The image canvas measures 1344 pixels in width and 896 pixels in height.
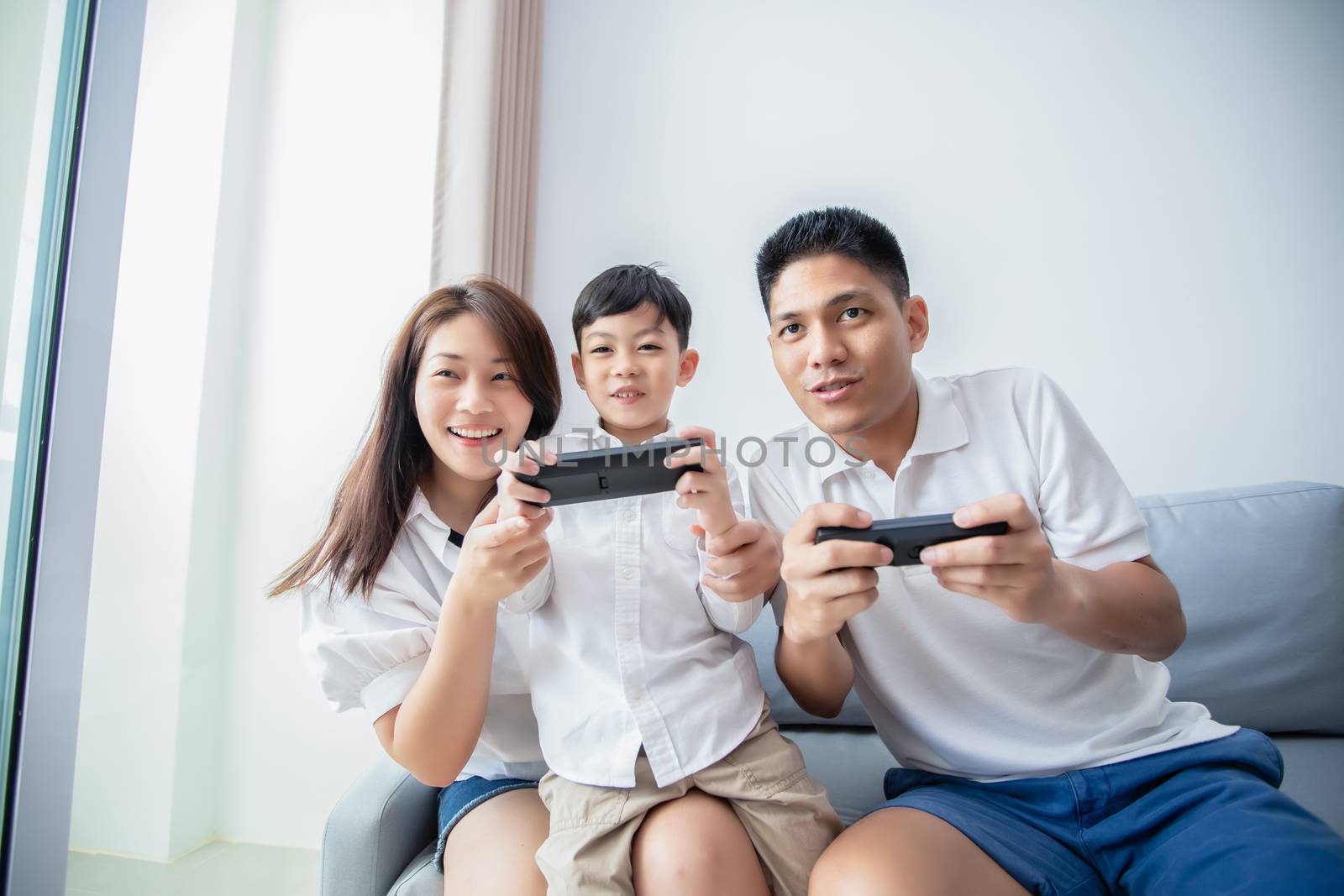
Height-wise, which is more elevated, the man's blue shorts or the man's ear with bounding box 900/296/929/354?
the man's ear with bounding box 900/296/929/354

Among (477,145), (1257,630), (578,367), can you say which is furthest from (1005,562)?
(477,145)

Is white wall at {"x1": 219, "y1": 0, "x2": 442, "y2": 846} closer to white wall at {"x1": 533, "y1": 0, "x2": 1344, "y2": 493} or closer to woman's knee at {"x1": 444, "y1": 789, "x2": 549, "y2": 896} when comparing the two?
white wall at {"x1": 533, "y1": 0, "x2": 1344, "y2": 493}

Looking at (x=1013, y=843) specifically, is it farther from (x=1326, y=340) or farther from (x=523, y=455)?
(x=1326, y=340)

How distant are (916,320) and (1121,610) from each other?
0.58 m

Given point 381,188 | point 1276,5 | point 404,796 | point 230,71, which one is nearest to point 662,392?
point 404,796

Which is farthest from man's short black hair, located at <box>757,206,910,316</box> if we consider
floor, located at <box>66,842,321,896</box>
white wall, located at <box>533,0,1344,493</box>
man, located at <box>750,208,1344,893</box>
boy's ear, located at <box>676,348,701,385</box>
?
floor, located at <box>66,842,321,896</box>

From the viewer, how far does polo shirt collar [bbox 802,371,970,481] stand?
1163 millimetres

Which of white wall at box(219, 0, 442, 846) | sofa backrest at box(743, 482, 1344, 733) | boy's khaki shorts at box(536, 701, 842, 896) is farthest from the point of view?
white wall at box(219, 0, 442, 846)

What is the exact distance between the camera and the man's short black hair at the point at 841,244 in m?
1.21

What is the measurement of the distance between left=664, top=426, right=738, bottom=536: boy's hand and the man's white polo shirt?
24 cm

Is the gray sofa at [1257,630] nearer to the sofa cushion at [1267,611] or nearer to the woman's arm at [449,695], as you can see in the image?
the sofa cushion at [1267,611]

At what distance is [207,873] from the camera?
176 cm

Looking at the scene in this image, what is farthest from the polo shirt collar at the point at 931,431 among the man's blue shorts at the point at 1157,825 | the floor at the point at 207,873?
the floor at the point at 207,873

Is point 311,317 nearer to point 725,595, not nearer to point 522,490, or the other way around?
point 522,490
